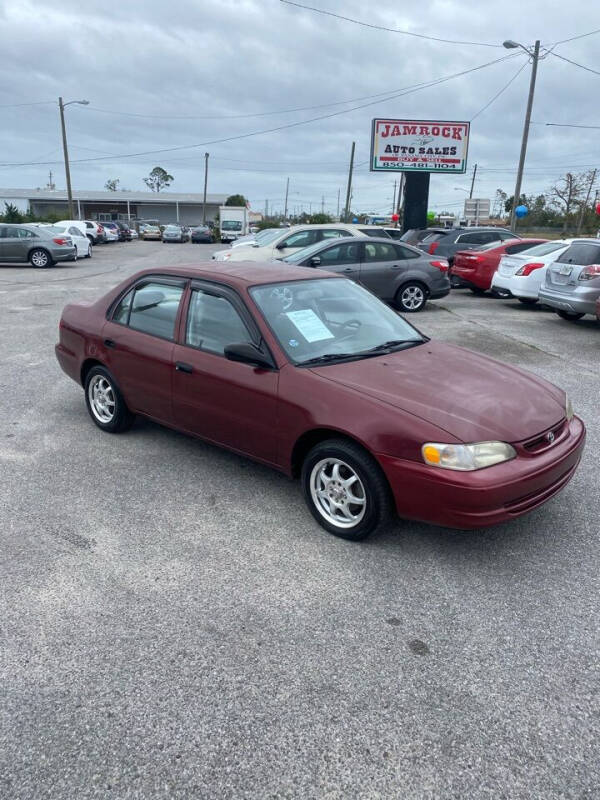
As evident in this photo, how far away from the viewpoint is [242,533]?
151 inches

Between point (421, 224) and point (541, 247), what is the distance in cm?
1309

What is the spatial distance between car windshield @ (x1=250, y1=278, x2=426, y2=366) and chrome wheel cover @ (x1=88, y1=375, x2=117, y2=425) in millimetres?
1846

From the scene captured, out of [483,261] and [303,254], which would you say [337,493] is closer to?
[303,254]

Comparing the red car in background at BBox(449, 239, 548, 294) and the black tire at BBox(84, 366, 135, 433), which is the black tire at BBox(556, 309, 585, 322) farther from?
the black tire at BBox(84, 366, 135, 433)

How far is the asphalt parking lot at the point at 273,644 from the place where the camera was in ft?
7.32

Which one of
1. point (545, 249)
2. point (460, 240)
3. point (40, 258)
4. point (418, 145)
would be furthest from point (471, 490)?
point (418, 145)

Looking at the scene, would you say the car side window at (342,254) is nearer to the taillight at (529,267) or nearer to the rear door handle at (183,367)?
the taillight at (529,267)

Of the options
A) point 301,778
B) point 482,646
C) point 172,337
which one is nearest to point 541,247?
point 172,337

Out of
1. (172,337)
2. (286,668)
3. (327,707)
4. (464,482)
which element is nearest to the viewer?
(327,707)

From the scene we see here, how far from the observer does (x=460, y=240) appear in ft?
56.7

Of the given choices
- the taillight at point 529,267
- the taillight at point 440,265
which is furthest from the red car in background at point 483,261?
the taillight at point 440,265

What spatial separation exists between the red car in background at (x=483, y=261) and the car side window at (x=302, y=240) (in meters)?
3.59

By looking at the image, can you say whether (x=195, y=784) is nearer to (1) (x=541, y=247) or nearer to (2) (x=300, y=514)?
(2) (x=300, y=514)

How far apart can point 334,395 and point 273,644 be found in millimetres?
1448
